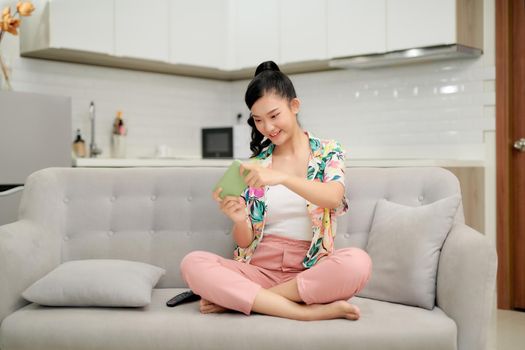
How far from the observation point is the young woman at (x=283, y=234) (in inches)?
83.0

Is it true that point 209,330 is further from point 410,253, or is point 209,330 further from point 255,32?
point 255,32

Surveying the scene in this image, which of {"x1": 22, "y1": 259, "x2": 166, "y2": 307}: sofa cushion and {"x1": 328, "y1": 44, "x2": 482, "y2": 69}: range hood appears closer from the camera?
{"x1": 22, "y1": 259, "x2": 166, "y2": 307}: sofa cushion

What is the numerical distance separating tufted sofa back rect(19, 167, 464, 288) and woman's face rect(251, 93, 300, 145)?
42cm

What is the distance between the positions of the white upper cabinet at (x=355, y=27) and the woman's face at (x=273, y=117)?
2215 mm

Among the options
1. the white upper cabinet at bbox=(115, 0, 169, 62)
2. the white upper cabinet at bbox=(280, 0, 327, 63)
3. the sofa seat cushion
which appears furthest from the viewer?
the white upper cabinet at bbox=(280, 0, 327, 63)

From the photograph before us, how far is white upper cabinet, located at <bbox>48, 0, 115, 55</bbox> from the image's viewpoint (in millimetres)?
4238

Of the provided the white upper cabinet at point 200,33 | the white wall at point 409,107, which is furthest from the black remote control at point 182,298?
the white upper cabinet at point 200,33

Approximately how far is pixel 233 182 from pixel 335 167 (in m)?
0.40

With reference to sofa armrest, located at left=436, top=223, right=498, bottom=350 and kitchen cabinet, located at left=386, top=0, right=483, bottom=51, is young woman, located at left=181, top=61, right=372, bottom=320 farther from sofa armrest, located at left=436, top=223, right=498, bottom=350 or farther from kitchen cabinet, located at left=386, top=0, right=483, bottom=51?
kitchen cabinet, located at left=386, top=0, right=483, bottom=51

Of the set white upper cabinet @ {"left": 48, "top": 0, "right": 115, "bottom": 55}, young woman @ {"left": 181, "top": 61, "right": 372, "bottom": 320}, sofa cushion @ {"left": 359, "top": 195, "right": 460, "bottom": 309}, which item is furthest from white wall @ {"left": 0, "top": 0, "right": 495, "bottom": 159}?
young woman @ {"left": 181, "top": 61, "right": 372, "bottom": 320}

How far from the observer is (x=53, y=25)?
4227 millimetres

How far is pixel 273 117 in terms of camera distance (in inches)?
91.5

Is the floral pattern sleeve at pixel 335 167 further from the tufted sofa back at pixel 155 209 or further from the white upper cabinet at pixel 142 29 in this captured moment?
the white upper cabinet at pixel 142 29

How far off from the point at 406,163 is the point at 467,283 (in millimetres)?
1919
